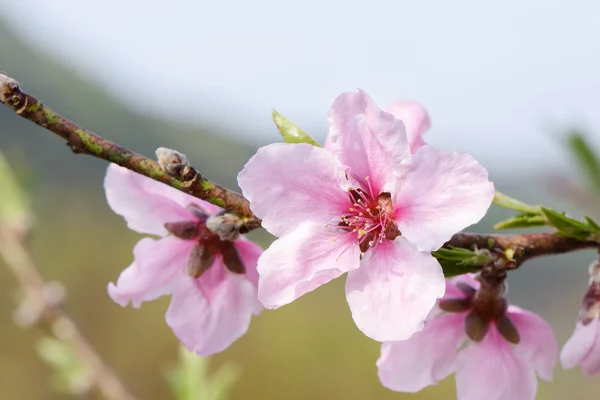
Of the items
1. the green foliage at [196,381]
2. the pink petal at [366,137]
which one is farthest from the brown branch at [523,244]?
the green foliage at [196,381]

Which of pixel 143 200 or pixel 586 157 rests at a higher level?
pixel 586 157

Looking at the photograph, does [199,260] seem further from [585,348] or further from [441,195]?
[585,348]

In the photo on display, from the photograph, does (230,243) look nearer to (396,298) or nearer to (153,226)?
(153,226)

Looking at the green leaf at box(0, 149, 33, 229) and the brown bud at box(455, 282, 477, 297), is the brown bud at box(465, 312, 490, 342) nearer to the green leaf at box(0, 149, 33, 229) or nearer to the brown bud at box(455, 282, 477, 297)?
the brown bud at box(455, 282, 477, 297)

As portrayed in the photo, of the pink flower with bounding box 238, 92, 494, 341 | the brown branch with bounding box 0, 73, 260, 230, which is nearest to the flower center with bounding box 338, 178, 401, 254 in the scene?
the pink flower with bounding box 238, 92, 494, 341

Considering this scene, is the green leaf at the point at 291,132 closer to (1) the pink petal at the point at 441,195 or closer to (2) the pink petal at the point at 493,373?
(1) the pink petal at the point at 441,195

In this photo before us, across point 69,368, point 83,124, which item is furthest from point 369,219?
point 83,124

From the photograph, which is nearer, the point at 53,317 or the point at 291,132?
the point at 291,132
